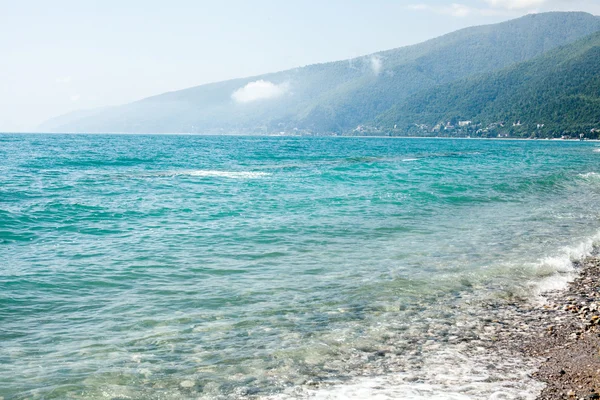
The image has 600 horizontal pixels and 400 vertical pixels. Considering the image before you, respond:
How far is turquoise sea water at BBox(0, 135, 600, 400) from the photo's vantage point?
6.54m

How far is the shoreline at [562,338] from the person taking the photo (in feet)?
19.7

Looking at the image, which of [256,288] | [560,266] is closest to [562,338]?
[560,266]

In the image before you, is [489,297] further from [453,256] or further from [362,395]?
[362,395]

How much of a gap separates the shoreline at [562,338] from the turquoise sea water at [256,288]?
500mm

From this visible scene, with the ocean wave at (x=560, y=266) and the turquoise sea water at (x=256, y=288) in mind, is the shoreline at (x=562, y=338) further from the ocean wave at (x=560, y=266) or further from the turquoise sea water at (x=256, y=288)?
the turquoise sea water at (x=256, y=288)

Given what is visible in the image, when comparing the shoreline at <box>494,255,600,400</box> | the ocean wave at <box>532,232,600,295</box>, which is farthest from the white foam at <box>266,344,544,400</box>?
the ocean wave at <box>532,232,600,295</box>

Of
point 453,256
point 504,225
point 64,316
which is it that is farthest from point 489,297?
point 504,225

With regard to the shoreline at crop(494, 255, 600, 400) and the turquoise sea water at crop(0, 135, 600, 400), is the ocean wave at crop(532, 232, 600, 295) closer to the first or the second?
the turquoise sea water at crop(0, 135, 600, 400)

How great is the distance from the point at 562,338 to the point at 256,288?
552cm

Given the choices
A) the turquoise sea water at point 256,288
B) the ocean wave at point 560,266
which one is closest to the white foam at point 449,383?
the turquoise sea water at point 256,288

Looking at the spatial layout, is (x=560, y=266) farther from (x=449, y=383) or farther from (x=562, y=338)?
(x=449, y=383)

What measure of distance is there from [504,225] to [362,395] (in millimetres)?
13861

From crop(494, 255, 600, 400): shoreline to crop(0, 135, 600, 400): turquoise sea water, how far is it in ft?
1.64

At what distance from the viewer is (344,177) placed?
121 feet
